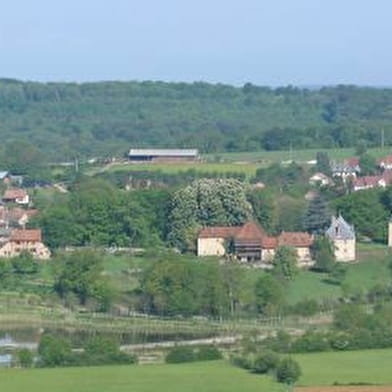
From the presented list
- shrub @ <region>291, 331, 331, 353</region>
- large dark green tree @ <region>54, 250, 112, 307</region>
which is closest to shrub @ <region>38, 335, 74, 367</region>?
shrub @ <region>291, 331, 331, 353</region>

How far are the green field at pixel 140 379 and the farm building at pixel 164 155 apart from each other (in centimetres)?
3339

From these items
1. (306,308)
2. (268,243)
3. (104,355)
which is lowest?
(104,355)

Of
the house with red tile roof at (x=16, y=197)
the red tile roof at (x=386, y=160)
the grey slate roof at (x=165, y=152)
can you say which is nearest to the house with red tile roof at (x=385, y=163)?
the red tile roof at (x=386, y=160)

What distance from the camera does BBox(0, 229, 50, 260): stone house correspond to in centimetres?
4288

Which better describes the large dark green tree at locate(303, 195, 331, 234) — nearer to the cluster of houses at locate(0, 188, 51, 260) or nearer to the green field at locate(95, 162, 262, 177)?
→ the cluster of houses at locate(0, 188, 51, 260)

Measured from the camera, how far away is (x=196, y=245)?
43250mm

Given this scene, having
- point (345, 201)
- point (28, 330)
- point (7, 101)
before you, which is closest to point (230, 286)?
point (28, 330)

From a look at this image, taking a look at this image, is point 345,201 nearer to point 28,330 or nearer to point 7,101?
point 28,330

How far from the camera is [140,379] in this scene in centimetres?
2786

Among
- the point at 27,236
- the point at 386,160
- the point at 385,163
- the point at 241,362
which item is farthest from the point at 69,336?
the point at 386,160

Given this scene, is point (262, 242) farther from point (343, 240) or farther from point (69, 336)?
point (69, 336)

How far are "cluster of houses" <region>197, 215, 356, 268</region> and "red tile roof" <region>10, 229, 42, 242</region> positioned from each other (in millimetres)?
3373

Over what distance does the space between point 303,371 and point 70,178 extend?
2900 cm

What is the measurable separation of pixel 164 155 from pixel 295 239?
21746 millimetres
